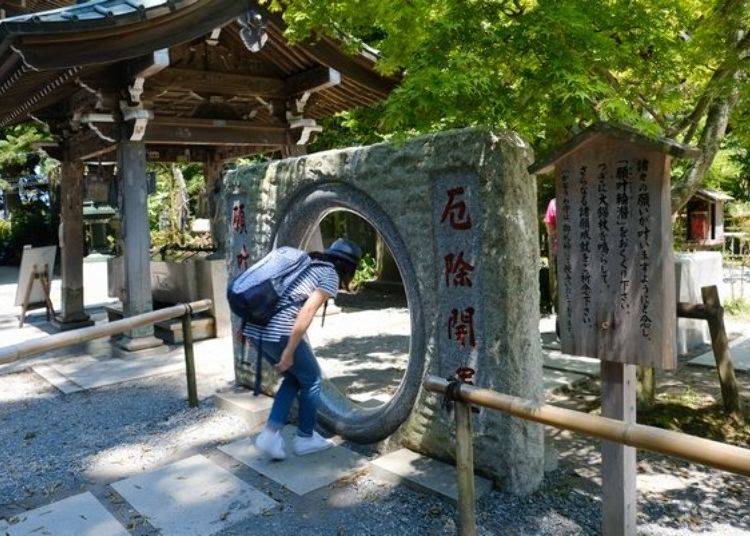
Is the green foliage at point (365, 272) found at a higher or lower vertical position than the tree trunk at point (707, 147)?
lower

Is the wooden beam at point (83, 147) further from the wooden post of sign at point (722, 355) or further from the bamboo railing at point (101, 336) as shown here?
the wooden post of sign at point (722, 355)

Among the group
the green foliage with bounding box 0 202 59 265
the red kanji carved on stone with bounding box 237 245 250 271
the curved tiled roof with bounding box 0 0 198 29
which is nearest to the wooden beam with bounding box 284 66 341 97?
the curved tiled roof with bounding box 0 0 198 29

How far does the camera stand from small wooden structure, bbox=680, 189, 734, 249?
12.1 meters

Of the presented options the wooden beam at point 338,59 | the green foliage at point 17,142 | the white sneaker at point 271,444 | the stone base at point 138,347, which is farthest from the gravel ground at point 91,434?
the green foliage at point 17,142

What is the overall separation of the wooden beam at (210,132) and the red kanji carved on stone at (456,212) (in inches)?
218

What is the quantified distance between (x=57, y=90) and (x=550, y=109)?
6523 millimetres

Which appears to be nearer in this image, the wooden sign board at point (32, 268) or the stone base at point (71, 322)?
the stone base at point (71, 322)

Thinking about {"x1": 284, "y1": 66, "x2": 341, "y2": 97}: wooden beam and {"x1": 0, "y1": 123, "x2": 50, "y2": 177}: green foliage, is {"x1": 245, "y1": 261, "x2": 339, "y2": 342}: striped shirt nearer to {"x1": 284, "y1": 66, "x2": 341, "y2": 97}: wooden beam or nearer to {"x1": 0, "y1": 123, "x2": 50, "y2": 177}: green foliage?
{"x1": 284, "y1": 66, "x2": 341, "y2": 97}: wooden beam

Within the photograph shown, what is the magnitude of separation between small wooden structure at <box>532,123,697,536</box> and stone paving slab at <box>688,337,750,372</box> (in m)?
3.82

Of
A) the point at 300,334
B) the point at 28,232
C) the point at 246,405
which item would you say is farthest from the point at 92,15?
the point at 28,232

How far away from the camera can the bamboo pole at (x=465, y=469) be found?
293 cm

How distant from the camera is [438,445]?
3.87 m

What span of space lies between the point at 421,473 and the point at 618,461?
1223 mm

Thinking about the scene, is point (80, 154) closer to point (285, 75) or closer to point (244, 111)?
point (244, 111)
